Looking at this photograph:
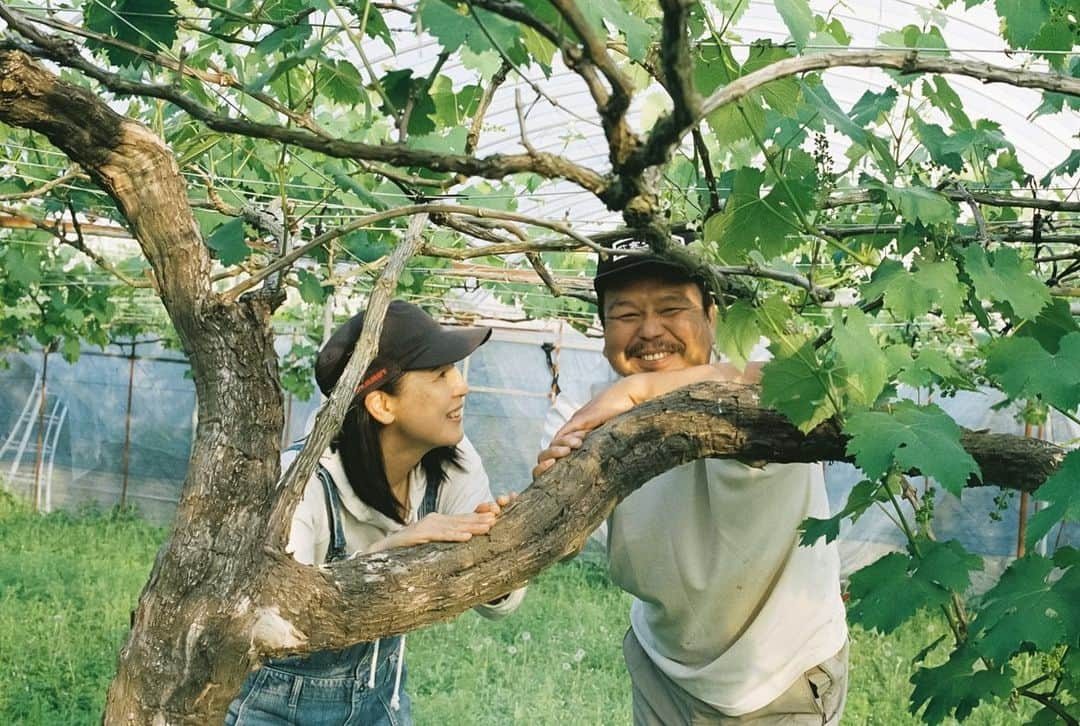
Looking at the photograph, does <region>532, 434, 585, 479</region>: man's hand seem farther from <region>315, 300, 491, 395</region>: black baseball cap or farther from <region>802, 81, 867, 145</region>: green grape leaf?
<region>315, 300, 491, 395</region>: black baseball cap

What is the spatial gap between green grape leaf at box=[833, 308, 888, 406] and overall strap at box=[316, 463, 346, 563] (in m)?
1.46

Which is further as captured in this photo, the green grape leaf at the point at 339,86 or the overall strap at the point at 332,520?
the overall strap at the point at 332,520

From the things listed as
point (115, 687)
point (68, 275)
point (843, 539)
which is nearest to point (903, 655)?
point (843, 539)

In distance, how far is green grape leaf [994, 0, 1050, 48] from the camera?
1.73 meters

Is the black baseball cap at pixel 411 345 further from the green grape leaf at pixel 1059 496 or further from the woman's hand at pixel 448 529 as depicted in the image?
the green grape leaf at pixel 1059 496

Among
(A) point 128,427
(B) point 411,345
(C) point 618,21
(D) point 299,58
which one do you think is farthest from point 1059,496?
(A) point 128,427

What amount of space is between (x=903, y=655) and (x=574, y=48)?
7396 millimetres

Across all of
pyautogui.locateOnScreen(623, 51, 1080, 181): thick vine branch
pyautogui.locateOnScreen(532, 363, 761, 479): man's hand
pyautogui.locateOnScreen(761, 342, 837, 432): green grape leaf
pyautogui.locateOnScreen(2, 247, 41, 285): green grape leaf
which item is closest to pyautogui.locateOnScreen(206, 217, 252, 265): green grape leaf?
pyautogui.locateOnScreen(532, 363, 761, 479): man's hand

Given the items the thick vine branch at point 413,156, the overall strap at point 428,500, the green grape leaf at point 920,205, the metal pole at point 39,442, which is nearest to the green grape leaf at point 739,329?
the green grape leaf at point 920,205

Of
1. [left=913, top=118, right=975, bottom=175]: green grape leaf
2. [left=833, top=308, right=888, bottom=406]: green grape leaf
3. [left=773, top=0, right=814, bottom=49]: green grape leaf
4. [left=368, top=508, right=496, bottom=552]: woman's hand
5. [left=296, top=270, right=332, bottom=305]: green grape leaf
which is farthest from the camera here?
[left=296, top=270, right=332, bottom=305]: green grape leaf

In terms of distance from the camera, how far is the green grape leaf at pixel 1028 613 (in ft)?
5.20

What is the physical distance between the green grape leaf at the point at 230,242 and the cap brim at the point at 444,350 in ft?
1.66

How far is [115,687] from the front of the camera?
5.29 ft

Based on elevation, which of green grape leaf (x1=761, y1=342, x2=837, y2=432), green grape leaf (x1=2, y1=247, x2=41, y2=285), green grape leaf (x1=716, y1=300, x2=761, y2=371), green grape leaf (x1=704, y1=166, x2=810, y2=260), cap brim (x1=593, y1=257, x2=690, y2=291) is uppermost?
green grape leaf (x1=2, y1=247, x2=41, y2=285)
